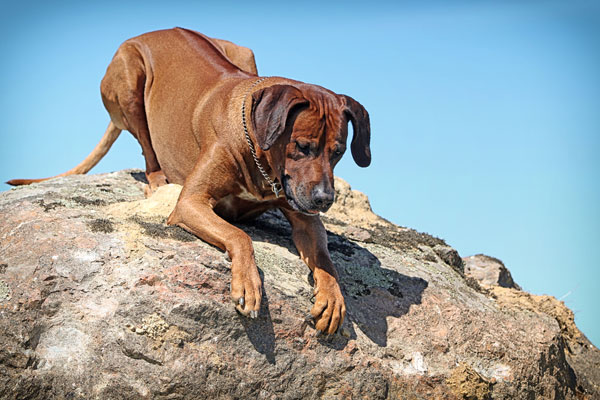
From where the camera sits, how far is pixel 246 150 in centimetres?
484

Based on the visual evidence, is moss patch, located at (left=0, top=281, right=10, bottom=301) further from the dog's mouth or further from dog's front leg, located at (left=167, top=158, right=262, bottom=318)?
the dog's mouth

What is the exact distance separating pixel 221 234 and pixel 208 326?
28.4 inches

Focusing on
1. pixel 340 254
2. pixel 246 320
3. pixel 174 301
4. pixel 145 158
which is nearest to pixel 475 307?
pixel 340 254

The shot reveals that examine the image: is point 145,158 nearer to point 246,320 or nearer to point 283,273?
point 283,273

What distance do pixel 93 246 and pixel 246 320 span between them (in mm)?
1169

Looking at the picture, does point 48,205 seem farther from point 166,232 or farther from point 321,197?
point 321,197

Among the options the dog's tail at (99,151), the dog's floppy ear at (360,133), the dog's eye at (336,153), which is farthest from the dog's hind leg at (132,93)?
the dog's eye at (336,153)

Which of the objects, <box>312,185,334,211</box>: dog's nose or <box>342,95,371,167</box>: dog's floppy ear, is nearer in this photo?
<box>312,185,334,211</box>: dog's nose

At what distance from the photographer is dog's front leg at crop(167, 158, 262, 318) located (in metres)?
3.93

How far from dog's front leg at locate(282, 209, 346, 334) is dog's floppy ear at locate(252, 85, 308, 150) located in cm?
96

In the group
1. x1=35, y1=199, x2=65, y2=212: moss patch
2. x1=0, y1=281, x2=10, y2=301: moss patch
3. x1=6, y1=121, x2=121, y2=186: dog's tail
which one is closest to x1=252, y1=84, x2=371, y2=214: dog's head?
x1=35, y1=199, x2=65, y2=212: moss patch

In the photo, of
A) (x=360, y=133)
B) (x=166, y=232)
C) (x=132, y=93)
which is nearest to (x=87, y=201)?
(x=166, y=232)

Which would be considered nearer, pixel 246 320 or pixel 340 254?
pixel 246 320

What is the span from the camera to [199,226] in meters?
4.52
